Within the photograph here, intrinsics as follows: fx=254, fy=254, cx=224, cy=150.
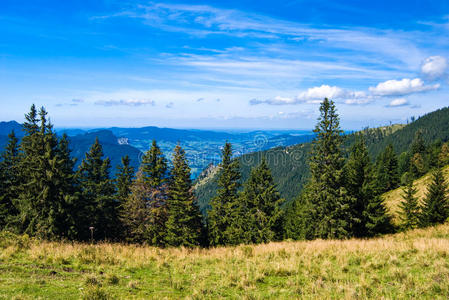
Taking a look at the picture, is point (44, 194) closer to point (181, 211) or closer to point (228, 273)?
point (181, 211)

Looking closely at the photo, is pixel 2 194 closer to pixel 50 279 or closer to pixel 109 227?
pixel 109 227

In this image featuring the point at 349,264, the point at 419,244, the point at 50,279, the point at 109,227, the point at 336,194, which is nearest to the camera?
the point at 50,279

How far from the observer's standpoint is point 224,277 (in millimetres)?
8648

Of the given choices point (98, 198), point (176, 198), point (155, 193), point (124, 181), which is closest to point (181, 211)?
point (176, 198)

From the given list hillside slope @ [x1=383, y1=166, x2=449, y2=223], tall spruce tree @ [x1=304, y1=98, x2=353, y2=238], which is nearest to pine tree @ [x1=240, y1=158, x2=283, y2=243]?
tall spruce tree @ [x1=304, y1=98, x2=353, y2=238]

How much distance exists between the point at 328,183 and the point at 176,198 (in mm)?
17223

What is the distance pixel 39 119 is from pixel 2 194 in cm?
1085

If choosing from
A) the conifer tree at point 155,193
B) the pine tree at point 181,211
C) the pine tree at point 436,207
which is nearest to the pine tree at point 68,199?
the conifer tree at point 155,193

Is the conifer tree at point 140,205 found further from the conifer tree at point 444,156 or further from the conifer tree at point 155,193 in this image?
the conifer tree at point 444,156

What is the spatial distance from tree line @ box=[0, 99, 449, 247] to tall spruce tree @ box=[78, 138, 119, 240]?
143mm

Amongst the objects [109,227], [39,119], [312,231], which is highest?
[39,119]

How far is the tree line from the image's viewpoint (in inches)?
1037

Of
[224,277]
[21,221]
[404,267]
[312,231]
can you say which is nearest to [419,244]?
[404,267]

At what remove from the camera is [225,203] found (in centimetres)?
3684
